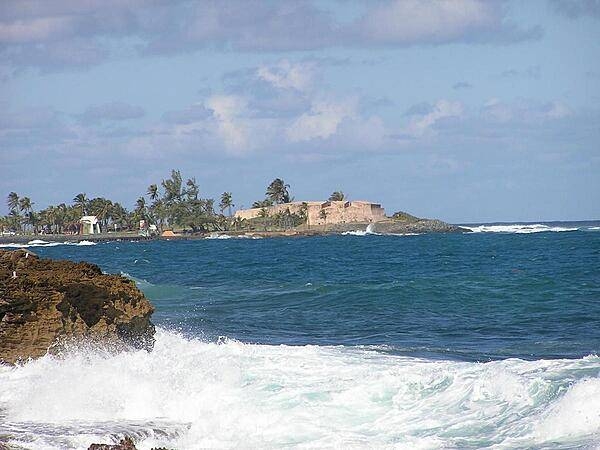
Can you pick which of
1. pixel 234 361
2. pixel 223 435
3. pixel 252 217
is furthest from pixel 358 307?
pixel 252 217

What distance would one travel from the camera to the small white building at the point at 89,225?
174m

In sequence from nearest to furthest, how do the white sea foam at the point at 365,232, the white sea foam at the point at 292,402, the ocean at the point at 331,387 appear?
the white sea foam at the point at 292,402 → the ocean at the point at 331,387 → the white sea foam at the point at 365,232

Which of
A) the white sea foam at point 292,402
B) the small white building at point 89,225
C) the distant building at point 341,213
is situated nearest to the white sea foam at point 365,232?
the distant building at point 341,213

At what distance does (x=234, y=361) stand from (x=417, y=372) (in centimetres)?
312

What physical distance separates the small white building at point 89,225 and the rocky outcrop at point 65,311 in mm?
159159

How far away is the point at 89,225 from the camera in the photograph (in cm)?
17400

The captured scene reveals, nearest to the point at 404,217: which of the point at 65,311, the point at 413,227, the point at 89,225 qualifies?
the point at 413,227

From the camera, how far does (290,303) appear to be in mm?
31891

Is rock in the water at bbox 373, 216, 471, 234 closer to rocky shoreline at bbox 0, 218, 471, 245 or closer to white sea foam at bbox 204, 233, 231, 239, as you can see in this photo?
rocky shoreline at bbox 0, 218, 471, 245

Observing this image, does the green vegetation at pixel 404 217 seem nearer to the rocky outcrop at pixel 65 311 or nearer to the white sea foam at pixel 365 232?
the white sea foam at pixel 365 232

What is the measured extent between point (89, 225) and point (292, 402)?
164107 millimetres

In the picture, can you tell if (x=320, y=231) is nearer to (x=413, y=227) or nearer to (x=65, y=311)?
(x=413, y=227)

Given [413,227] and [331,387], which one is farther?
[413,227]

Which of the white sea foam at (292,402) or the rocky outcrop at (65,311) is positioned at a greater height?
the rocky outcrop at (65,311)
